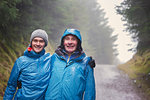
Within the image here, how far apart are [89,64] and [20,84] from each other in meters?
1.55

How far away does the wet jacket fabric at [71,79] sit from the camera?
7.48ft

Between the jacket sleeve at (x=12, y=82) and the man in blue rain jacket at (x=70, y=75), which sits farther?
the jacket sleeve at (x=12, y=82)

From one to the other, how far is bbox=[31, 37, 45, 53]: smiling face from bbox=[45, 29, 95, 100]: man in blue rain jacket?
40 cm

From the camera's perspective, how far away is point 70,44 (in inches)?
104

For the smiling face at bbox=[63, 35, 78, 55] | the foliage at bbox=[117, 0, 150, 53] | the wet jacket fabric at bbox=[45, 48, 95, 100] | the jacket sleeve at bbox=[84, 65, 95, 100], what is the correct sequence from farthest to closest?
1. the foliage at bbox=[117, 0, 150, 53]
2. the smiling face at bbox=[63, 35, 78, 55]
3. the jacket sleeve at bbox=[84, 65, 95, 100]
4. the wet jacket fabric at bbox=[45, 48, 95, 100]

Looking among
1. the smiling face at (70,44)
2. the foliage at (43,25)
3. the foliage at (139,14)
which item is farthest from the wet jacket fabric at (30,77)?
the foliage at (139,14)

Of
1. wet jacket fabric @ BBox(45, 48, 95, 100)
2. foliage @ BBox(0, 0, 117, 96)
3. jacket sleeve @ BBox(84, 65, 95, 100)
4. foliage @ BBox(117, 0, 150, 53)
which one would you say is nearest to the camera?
wet jacket fabric @ BBox(45, 48, 95, 100)

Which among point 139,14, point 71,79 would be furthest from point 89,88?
point 139,14

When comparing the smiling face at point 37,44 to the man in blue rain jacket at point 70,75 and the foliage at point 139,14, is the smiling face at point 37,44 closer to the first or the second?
the man in blue rain jacket at point 70,75

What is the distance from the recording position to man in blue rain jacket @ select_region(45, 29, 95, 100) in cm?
229

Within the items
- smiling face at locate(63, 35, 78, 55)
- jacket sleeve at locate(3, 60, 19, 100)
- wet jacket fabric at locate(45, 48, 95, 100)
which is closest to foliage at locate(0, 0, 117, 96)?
jacket sleeve at locate(3, 60, 19, 100)

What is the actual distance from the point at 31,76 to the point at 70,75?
80 cm

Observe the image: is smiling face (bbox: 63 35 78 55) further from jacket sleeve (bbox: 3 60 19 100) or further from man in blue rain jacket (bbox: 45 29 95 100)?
jacket sleeve (bbox: 3 60 19 100)

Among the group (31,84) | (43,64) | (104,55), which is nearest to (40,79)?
(31,84)
